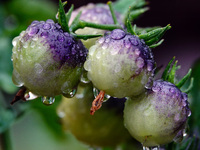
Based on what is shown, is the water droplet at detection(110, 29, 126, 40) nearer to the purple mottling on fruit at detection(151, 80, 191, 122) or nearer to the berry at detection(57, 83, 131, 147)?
the purple mottling on fruit at detection(151, 80, 191, 122)

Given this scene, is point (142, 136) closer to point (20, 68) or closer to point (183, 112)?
point (183, 112)

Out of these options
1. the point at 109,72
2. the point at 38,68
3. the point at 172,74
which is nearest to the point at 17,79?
the point at 38,68

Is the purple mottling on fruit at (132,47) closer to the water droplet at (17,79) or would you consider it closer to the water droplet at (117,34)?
the water droplet at (117,34)

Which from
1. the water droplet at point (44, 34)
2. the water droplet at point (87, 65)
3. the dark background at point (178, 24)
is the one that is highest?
the water droplet at point (44, 34)

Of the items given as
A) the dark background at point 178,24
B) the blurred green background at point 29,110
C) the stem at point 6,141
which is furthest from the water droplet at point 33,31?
the dark background at point 178,24

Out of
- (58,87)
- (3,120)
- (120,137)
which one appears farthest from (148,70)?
(3,120)

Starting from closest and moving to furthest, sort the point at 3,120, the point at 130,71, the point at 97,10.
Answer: the point at 130,71 < the point at 97,10 < the point at 3,120

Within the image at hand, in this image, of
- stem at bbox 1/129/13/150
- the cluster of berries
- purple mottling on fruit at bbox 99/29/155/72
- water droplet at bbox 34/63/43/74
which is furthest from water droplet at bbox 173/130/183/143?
stem at bbox 1/129/13/150
